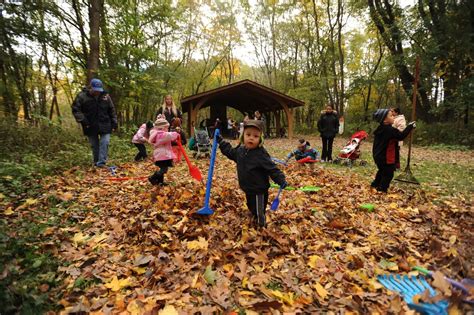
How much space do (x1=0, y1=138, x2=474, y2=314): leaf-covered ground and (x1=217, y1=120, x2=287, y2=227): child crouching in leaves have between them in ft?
1.77

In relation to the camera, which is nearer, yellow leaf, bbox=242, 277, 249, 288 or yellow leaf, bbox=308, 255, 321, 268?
yellow leaf, bbox=242, 277, 249, 288

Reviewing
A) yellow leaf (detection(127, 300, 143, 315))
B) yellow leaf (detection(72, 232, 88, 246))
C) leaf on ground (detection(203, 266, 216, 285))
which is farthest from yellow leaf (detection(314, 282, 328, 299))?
yellow leaf (detection(72, 232, 88, 246))

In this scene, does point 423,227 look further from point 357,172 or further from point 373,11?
point 373,11

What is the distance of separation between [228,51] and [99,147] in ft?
98.7

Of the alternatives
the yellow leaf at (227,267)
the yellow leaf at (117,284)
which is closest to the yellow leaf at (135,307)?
the yellow leaf at (117,284)

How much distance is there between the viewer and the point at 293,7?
28.0m

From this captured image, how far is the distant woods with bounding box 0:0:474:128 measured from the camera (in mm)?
10172

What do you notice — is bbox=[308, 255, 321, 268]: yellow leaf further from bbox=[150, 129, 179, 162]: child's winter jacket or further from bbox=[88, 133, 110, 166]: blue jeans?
bbox=[88, 133, 110, 166]: blue jeans

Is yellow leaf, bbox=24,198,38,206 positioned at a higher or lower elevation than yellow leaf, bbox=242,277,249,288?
higher

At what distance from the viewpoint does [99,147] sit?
7.25 metres

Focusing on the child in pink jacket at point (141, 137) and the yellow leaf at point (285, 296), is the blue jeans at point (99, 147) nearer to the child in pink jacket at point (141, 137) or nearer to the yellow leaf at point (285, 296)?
the child in pink jacket at point (141, 137)

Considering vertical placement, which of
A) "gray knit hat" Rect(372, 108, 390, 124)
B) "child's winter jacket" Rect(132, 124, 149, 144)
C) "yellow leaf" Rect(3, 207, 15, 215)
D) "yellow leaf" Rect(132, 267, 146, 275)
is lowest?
"yellow leaf" Rect(132, 267, 146, 275)

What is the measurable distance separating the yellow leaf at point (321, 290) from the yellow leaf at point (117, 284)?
1.96 meters

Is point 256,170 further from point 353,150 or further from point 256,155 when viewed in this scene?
point 353,150
